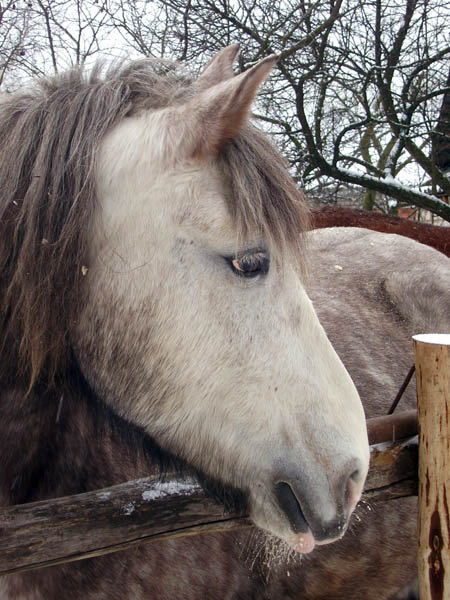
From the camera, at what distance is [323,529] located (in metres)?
1.16

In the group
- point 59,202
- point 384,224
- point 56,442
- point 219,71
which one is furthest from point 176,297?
point 384,224

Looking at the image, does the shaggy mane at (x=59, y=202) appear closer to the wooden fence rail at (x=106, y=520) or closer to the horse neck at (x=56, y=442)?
the horse neck at (x=56, y=442)

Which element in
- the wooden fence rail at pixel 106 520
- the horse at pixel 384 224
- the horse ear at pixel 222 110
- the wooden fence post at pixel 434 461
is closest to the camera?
the horse ear at pixel 222 110

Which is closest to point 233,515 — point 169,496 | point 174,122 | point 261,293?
point 169,496

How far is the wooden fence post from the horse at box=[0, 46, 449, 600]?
0.29 m

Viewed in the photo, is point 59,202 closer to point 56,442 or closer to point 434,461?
point 56,442

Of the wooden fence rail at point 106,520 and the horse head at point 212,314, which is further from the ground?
the horse head at point 212,314

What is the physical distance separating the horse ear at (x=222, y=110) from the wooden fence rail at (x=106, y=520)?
0.91 metres

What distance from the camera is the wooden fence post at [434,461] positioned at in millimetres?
1396

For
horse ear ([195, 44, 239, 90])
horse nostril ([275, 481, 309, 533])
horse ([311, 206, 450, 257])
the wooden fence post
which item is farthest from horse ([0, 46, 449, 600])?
horse ([311, 206, 450, 257])

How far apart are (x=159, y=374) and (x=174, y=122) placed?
2.05 feet

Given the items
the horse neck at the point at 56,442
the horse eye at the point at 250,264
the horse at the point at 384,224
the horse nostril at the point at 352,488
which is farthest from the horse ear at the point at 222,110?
the horse at the point at 384,224

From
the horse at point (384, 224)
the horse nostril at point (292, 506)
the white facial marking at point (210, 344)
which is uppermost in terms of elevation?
the horse at point (384, 224)

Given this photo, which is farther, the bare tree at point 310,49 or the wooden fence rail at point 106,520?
the bare tree at point 310,49
